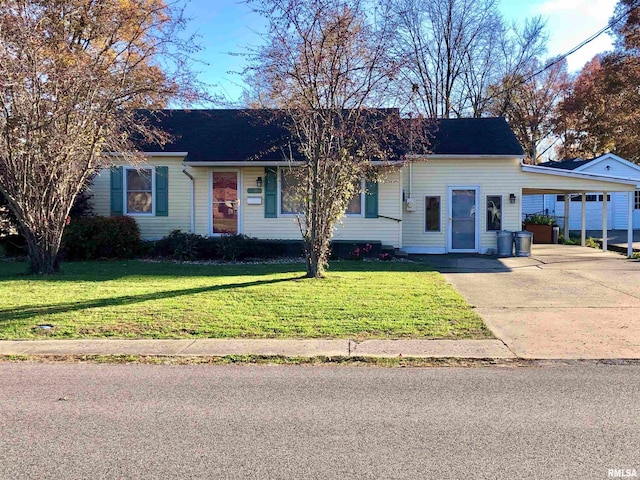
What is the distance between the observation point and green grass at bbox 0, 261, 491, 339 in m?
7.22

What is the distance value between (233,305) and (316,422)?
4.64 m

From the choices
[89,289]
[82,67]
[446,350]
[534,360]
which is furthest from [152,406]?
[82,67]

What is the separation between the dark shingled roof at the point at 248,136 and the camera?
648 inches

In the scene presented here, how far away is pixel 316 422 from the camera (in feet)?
14.0

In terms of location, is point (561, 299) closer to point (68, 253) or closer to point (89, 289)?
point (89, 289)

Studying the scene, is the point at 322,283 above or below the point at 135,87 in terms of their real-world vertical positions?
below

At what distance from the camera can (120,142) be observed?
467 inches

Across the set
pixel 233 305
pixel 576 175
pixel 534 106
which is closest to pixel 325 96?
pixel 233 305

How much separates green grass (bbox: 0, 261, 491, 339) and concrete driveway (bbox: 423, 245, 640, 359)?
21.6 inches

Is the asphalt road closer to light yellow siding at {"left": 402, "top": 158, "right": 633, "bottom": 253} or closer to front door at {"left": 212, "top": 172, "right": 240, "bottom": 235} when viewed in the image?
front door at {"left": 212, "top": 172, "right": 240, "bottom": 235}

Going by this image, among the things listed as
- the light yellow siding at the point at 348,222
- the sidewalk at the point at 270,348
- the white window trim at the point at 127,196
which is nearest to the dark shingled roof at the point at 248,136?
the light yellow siding at the point at 348,222

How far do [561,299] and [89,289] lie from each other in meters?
8.90

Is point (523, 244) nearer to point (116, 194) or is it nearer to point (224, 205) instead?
point (224, 205)

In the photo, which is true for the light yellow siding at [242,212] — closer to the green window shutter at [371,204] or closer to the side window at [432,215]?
the green window shutter at [371,204]
